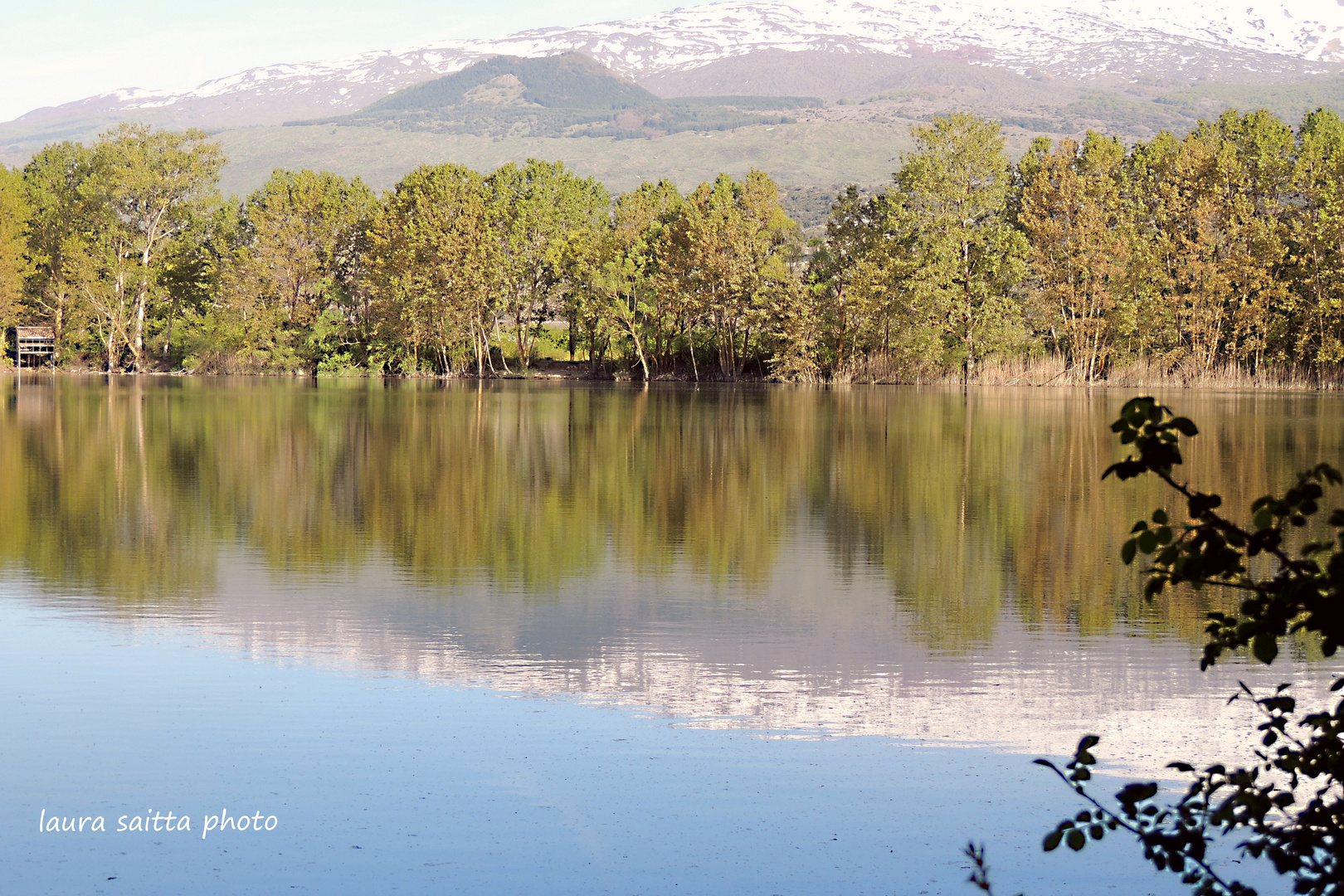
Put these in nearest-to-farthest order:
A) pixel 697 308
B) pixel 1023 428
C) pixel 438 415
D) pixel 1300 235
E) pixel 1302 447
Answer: pixel 1302 447 → pixel 1023 428 → pixel 438 415 → pixel 1300 235 → pixel 697 308

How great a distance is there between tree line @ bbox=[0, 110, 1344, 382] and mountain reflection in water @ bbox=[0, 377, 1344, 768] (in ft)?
90.4

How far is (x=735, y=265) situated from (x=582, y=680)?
163 feet

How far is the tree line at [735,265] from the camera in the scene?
54.7 m

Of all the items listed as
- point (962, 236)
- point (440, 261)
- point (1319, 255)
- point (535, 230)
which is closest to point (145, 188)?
point (440, 261)

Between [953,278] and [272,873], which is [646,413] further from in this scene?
[272,873]

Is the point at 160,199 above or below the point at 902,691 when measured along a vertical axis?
above

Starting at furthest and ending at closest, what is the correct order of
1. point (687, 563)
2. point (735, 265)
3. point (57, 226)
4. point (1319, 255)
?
point (57, 226) → point (735, 265) → point (1319, 255) → point (687, 563)

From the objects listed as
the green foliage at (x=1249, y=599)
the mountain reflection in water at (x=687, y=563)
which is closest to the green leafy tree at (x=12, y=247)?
the mountain reflection in water at (x=687, y=563)

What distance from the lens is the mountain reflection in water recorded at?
25.7ft

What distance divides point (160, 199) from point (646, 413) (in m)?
46.4

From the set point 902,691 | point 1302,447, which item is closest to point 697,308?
point 1302,447

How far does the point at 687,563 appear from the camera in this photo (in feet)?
40.8

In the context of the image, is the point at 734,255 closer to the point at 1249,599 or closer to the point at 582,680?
the point at 582,680

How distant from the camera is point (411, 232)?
211 ft
